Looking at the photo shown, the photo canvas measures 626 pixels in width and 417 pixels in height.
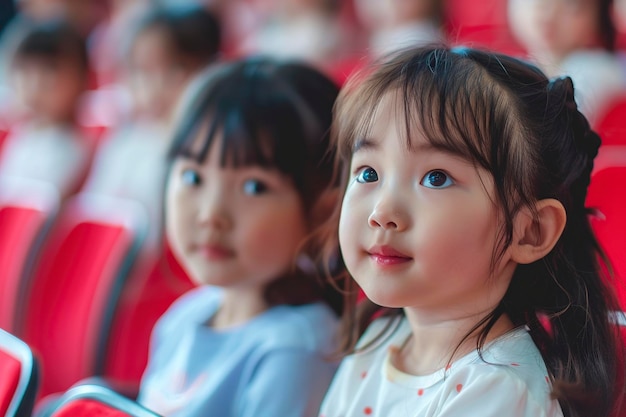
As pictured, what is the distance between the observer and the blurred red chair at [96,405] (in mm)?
777

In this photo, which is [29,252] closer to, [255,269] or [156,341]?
[156,341]

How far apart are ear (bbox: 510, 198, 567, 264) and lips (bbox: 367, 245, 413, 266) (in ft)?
0.34

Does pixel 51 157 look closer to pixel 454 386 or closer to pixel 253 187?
pixel 253 187

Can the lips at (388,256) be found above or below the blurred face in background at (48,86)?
below

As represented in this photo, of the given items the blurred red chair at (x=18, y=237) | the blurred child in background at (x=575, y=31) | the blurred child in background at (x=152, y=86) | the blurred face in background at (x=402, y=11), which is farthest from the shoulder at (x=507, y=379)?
the blurred face in background at (x=402, y=11)

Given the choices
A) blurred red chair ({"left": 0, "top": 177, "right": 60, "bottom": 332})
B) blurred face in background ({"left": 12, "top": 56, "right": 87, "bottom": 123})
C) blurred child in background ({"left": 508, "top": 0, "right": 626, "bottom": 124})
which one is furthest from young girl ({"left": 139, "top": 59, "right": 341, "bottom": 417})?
blurred face in background ({"left": 12, "top": 56, "right": 87, "bottom": 123})

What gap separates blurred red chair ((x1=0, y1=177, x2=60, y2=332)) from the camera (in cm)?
160

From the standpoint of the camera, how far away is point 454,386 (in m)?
0.75

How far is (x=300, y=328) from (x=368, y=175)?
1.09ft

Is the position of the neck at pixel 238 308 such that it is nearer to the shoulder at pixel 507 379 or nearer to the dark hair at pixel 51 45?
the shoulder at pixel 507 379

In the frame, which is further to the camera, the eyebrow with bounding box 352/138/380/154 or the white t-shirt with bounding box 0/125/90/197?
the white t-shirt with bounding box 0/125/90/197

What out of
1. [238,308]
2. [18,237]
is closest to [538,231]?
[238,308]

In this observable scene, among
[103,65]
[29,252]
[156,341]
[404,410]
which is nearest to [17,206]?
[29,252]

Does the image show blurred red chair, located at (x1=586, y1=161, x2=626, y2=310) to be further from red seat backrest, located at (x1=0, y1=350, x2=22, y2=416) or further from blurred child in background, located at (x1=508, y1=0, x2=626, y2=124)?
blurred child in background, located at (x1=508, y1=0, x2=626, y2=124)
